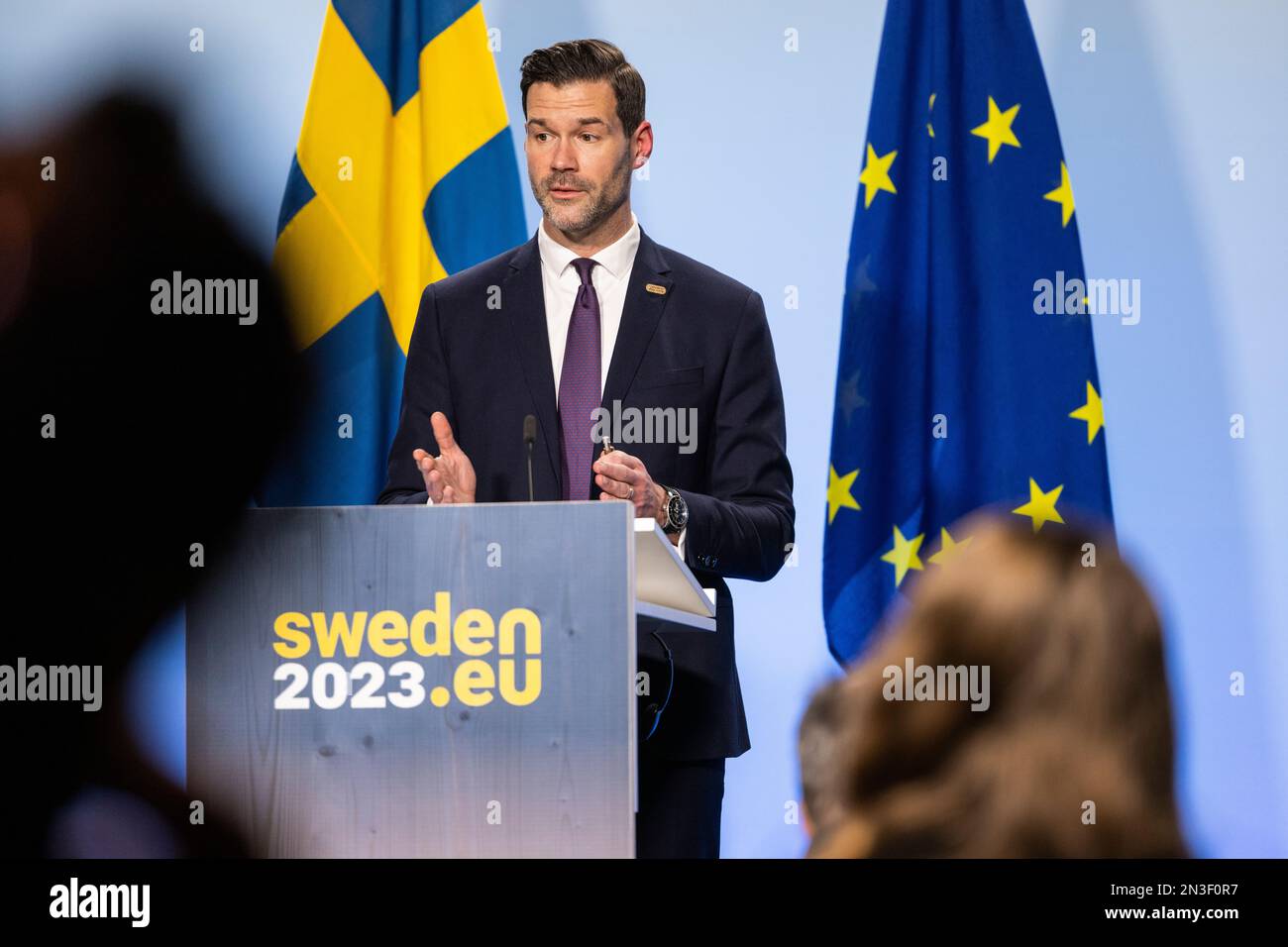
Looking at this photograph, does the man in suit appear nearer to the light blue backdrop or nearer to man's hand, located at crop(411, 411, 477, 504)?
man's hand, located at crop(411, 411, 477, 504)

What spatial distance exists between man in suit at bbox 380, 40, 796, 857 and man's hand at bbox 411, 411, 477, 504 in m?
0.23

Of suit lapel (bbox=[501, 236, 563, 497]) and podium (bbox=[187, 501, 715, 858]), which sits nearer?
podium (bbox=[187, 501, 715, 858])

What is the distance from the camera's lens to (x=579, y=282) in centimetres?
347

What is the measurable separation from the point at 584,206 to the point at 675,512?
1034mm

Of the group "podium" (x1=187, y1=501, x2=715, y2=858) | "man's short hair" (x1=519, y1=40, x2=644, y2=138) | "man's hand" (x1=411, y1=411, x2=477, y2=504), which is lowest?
"podium" (x1=187, y1=501, x2=715, y2=858)

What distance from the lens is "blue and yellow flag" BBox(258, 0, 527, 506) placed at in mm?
4445

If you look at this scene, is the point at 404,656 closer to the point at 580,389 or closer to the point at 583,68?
the point at 580,389

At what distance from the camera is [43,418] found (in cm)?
436

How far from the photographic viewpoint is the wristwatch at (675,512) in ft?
8.77

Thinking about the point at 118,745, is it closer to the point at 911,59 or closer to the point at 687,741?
the point at 687,741

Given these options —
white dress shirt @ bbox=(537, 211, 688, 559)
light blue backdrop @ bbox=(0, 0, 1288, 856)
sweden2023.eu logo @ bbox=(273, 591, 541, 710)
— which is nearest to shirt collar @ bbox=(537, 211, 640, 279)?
white dress shirt @ bbox=(537, 211, 688, 559)

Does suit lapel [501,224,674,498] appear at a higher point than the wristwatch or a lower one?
higher

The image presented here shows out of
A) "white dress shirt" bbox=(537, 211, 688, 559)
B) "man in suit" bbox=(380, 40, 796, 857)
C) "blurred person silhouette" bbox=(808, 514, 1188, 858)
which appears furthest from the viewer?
"white dress shirt" bbox=(537, 211, 688, 559)

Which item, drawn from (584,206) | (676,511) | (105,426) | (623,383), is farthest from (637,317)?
(105,426)
